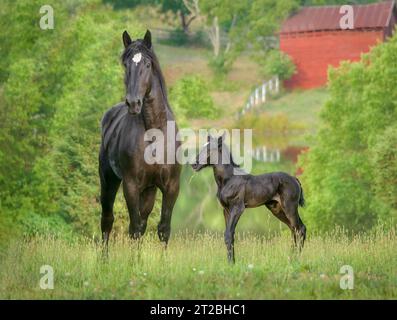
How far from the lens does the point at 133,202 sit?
12469 millimetres

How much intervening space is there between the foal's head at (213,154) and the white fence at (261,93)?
6287 centimetres

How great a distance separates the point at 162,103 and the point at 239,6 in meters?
75.8

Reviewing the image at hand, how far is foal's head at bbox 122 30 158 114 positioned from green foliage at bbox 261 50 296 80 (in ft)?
223

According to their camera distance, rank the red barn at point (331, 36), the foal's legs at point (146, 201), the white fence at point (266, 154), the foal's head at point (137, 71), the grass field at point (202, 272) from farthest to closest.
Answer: the red barn at point (331, 36), the white fence at point (266, 154), the foal's legs at point (146, 201), the foal's head at point (137, 71), the grass field at point (202, 272)

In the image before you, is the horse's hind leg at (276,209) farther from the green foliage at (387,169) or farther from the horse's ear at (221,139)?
the green foliage at (387,169)

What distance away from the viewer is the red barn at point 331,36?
82938 millimetres

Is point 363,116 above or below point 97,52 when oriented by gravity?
below

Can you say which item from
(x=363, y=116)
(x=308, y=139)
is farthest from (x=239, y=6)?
(x=363, y=116)

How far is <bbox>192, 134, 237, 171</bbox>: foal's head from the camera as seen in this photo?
12109 millimetres

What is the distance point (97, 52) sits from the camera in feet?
166

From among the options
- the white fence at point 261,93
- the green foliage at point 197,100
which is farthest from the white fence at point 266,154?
the white fence at point 261,93

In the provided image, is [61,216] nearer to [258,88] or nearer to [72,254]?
[72,254]

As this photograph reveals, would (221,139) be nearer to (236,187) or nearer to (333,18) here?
(236,187)
